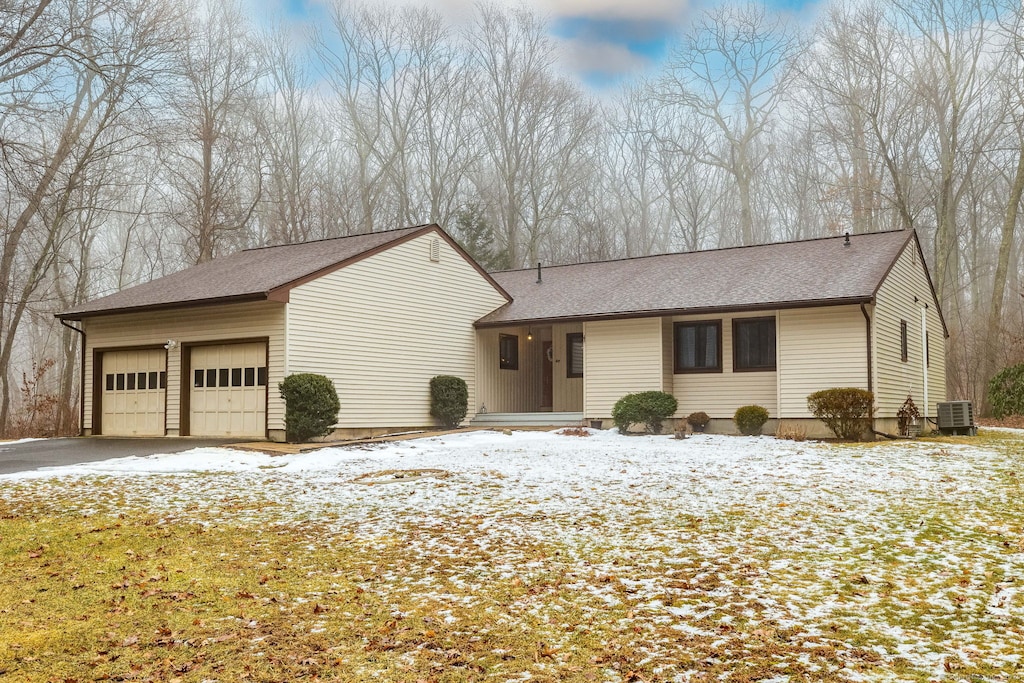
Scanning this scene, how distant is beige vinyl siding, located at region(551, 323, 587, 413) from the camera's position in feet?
77.8

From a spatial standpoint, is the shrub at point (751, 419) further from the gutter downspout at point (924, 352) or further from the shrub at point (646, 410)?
the gutter downspout at point (924, 352)

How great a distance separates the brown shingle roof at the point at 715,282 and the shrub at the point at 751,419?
2.25 metres

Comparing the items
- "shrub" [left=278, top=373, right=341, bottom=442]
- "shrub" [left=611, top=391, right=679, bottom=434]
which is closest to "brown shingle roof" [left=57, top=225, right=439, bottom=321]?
"shrub" [left=278, top=373, right=341, bottom=442]

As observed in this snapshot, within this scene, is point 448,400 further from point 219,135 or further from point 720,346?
point 219,135

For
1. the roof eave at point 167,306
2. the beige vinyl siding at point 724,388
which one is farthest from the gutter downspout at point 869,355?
the roof eave at point 167,306

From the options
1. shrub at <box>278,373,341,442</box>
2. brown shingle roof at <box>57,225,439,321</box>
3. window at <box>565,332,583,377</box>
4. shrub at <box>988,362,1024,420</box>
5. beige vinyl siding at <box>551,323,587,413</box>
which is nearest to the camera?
shrub at <box>278,373,341,442</box>

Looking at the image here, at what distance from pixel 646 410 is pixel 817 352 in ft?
12.9

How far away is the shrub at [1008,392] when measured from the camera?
2530cm

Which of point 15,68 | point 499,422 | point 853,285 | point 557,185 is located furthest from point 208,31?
point 853,285

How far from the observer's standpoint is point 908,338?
2125 centimetres

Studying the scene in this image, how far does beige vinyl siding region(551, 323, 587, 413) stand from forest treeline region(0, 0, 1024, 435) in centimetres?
1384

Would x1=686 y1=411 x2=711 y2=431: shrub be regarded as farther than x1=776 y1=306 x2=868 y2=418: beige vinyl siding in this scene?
Yes

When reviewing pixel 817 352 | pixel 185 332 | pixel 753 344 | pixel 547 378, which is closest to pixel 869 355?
pixel 817 352

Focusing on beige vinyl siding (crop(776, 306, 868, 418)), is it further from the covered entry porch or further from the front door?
the front door
